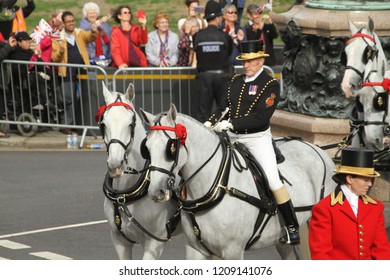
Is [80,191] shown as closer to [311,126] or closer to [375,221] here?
[311,126]

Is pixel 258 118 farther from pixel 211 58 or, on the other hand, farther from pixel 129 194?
pixel 211 58

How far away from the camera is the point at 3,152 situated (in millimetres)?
21438

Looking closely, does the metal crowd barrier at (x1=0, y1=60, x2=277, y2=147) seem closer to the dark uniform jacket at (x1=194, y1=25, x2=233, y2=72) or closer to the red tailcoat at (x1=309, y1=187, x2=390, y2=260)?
the dark uniform jacket at (x1=194, y1=25, x2=233, y2=72)

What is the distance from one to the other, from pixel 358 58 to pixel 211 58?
7658 millimetres

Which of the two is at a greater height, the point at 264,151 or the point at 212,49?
the point at 264,151

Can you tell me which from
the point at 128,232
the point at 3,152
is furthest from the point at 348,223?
the point at 3,152

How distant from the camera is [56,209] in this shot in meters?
17.3

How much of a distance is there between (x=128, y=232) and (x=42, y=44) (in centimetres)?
1110

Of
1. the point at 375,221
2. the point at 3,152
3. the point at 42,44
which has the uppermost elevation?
the point at 375,221

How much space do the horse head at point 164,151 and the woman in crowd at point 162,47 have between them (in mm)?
11417

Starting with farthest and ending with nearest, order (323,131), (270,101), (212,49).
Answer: (212,49) → (323,131) → (270,101)

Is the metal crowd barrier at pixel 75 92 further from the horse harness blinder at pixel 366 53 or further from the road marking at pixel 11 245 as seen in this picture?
the horse harness blinder at pixel 366 53

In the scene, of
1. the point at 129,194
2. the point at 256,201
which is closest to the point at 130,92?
the point at 129,194

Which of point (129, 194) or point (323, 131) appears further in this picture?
point (323, 131)
